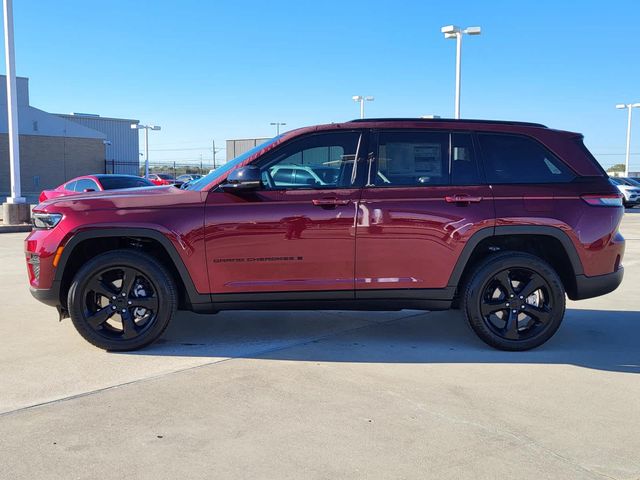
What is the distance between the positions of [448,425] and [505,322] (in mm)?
1776

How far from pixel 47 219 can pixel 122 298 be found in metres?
0.90

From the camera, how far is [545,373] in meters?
4.52

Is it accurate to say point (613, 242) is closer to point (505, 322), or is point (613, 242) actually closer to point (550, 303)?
point (550, 303)

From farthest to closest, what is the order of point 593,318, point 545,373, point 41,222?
point 593,318
point 41,222
point 545,373

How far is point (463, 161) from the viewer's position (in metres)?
4.98

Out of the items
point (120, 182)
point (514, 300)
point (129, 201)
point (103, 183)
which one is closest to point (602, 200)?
point (514, 300)

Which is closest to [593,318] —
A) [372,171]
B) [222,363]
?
[372,171]

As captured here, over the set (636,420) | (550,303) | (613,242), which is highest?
(613,242)

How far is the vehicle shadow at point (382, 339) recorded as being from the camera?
4.85m

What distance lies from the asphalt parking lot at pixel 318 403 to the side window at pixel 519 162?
1518mm

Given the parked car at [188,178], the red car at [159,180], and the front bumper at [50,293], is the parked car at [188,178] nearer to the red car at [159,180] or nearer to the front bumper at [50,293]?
the red car at [159,180]

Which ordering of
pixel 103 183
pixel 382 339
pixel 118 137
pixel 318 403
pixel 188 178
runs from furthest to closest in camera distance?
pixel 118 137 → pixel 188 178 → pixel 103 183 → pixel 382 339 → pixel 318 403

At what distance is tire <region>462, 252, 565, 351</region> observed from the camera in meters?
4.90

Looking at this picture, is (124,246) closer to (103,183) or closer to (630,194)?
(103,183)
